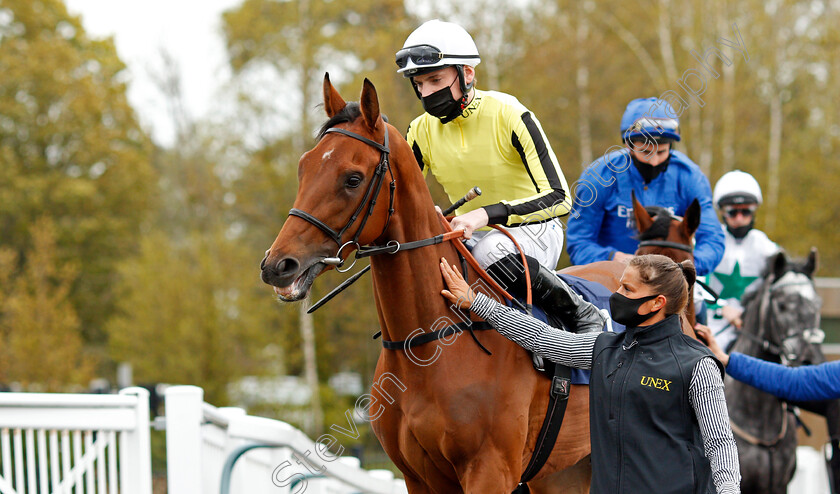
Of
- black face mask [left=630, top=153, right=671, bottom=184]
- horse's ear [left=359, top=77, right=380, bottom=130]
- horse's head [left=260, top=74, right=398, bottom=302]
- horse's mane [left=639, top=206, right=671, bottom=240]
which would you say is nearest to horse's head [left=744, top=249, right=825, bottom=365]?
black face mask [left=630, top=153, right=671, bottom=184]

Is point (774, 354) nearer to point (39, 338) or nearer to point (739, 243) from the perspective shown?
point (739, 243)

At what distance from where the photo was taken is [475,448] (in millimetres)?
3119

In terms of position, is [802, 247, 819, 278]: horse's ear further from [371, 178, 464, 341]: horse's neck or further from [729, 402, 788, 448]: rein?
[371, 178, 464, 341]: horse's neck

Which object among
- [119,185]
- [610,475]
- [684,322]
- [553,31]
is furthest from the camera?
[119,185]

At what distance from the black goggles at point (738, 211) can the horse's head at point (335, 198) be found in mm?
3962

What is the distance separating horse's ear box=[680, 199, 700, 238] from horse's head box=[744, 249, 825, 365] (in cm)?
171

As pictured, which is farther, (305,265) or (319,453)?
(319,453)

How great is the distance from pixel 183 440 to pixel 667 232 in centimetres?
265

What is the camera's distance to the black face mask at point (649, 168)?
493cm

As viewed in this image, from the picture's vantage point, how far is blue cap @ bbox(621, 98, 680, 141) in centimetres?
484

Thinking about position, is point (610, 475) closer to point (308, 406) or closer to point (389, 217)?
point (389, 217)

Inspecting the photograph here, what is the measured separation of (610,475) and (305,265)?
124 centimetres

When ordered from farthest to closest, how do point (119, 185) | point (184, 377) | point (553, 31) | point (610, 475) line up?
Result: point (119, 185) → point (553, 31) → point (184, 377) → point (610, 475)

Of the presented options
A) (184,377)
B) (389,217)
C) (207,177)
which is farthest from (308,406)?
(389,217)
